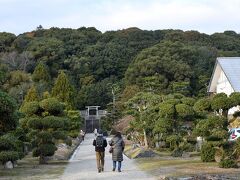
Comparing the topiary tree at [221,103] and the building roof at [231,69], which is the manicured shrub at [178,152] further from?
the building roof at [231,69]

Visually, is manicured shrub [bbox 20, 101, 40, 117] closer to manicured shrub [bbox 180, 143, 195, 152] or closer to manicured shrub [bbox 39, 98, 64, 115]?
manicured shrub [bbox 39, 98, 64, 115]

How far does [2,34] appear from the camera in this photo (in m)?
87.1

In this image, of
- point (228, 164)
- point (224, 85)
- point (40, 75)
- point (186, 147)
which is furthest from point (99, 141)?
point (40, 75)

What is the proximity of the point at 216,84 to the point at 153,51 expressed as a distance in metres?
25.3

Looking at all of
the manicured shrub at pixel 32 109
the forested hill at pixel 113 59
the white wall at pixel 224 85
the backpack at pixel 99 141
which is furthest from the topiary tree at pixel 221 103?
the forested hill at pixel 113 59

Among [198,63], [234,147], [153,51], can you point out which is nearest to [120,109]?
[153,51]

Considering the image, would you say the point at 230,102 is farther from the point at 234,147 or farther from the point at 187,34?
the point at 187,34

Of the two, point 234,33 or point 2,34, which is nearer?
point 2,34

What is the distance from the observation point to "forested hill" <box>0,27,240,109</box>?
60969 mm

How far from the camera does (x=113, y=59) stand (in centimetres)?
8281

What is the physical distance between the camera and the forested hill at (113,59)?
6097cm

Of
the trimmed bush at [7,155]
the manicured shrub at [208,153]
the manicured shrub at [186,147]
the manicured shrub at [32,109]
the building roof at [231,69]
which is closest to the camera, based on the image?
the trimmed bush at [7,155]

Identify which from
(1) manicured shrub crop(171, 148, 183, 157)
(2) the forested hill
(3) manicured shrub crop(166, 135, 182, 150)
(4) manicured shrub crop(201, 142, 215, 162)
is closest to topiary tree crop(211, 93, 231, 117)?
(4) manicured shrub crop(201, 142, 215, 162)

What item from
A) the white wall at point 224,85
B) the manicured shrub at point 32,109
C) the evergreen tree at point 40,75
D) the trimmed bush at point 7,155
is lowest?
the trimmed bush at point 7,155
